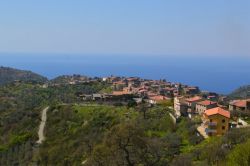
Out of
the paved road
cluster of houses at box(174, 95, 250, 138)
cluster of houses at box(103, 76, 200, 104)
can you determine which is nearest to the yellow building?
cluster of houses at box(174, 95, 250, 138)

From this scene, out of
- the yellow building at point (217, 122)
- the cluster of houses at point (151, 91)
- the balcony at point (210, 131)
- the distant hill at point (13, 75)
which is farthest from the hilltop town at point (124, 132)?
the distant hill at point (13, 75)

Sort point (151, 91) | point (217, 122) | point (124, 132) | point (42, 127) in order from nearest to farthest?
1. point (124, 132)
2. point (217, 122)
3. point (42, 127)
4. point (151, 91)

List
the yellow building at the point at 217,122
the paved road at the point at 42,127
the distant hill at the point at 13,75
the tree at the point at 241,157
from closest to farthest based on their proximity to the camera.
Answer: the tree at the point at 241,157, the yellow building at the point at 217,122, the paved road at the point at 42,127, the distant hill at the point at 13,75

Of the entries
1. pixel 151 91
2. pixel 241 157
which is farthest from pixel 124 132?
pixel 151 91

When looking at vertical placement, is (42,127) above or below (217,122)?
below

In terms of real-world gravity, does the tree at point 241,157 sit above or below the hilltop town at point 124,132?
above

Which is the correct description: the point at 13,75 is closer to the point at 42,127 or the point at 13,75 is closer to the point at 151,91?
the point at 151,91

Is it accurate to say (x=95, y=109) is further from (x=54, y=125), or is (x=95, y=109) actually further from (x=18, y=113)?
(x=18, y=113)

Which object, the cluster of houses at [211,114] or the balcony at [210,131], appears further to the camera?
the cluster of houses at [211,114]

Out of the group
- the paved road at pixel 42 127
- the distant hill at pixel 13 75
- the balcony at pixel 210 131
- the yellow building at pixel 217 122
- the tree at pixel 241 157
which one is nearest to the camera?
the tree at pixel 241 157

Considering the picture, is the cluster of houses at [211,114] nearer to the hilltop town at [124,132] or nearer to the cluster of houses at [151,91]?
the hilltop town at [124,132]

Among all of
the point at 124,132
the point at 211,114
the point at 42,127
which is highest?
the point at 124,132
